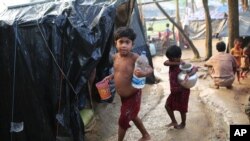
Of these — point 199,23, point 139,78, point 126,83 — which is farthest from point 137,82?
point 199,23

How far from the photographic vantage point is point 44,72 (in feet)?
15.0

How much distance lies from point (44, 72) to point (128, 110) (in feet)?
4.08

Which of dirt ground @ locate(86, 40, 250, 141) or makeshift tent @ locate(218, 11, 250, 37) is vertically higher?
makeshift tent @ locate(218, 11, 250, 37)

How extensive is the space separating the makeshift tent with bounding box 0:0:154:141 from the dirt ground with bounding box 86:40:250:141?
2.51ft

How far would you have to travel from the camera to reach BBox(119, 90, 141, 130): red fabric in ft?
14.3

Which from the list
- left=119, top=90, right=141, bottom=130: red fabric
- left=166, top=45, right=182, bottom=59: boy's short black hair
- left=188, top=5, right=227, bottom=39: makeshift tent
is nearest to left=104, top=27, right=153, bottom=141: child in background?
left=119, top=90, right=141, bottom=130: red fabric

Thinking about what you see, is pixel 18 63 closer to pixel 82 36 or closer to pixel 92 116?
pixel 82 36

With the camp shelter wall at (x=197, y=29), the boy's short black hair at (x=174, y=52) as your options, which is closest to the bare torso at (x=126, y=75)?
the boy's short black hair at (x=174, y=52)

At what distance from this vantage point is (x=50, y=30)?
4512 millimetres

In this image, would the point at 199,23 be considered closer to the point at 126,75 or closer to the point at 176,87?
the point at 176,87

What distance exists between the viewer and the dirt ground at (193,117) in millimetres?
5090

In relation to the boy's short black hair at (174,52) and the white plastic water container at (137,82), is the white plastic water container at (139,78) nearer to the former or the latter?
the white plastic water container at (137,82)

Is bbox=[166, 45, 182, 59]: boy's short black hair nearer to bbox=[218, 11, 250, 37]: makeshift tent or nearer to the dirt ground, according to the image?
the dirt ground

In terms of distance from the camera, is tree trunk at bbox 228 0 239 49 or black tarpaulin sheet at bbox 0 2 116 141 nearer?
black tarpaulin sheet at bbox 0 2 116 141
